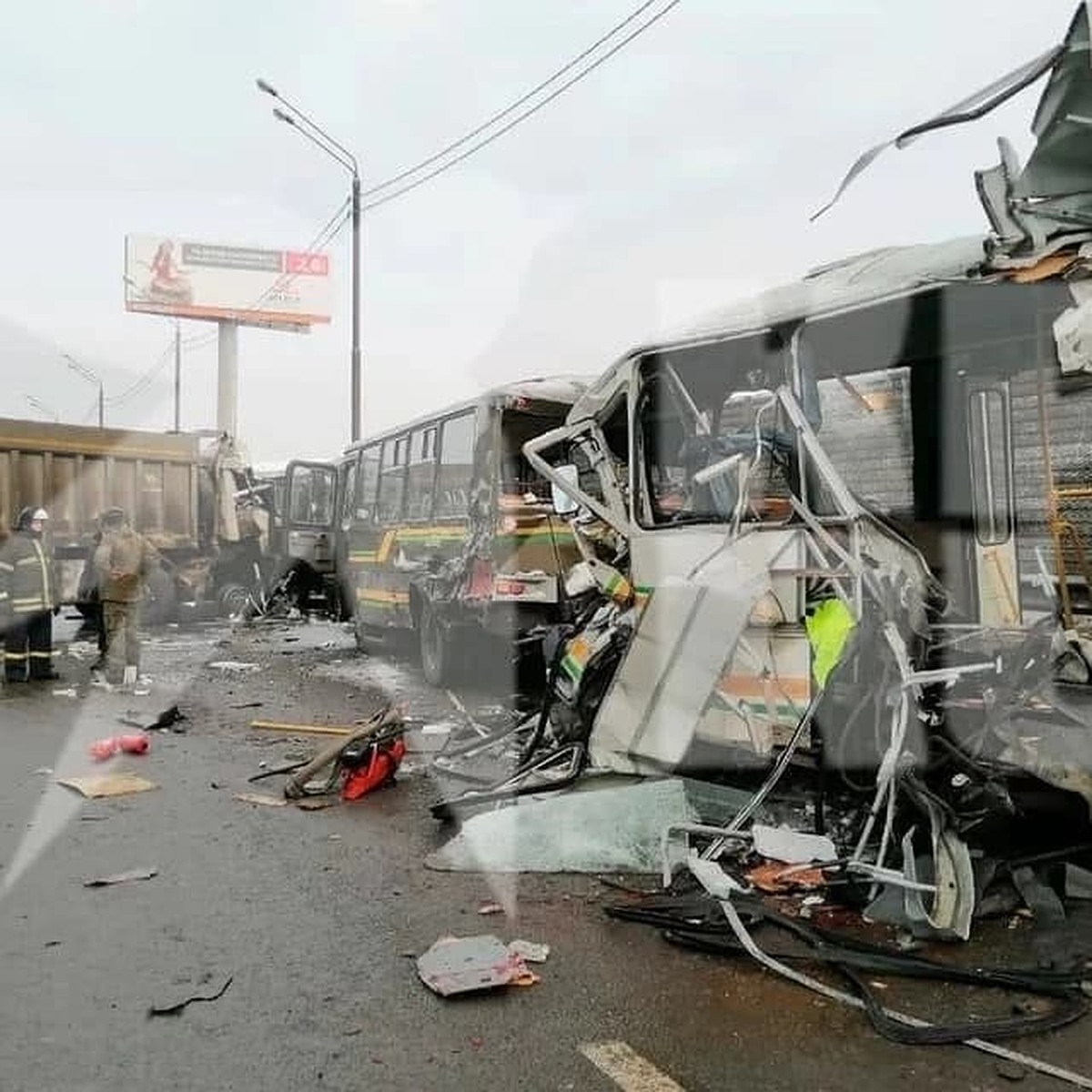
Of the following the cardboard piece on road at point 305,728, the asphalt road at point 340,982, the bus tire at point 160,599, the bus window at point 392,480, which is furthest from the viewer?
the bus tire at point 160,599

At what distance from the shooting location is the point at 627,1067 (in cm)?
297

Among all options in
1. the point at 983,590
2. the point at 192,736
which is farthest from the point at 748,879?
the point at 192,736

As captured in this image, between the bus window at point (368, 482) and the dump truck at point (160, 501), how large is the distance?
13.8 feet

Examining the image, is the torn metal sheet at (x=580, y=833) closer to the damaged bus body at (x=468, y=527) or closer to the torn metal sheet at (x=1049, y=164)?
the torn metal sheet at (x=1049, y=164)

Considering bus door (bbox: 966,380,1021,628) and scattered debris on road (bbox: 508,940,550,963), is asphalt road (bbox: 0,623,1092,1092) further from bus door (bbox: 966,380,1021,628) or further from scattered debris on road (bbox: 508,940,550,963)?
bus door (bbox: 966,380,1021,628)

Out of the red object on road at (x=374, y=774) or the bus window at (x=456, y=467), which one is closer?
the red object on road at (x=374, y=774)

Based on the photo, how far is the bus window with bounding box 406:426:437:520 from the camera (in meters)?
11.0

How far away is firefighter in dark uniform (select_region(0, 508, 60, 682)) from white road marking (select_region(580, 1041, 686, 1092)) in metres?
9.65

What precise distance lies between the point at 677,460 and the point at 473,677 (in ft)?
18.1

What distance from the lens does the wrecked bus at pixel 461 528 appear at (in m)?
9.27

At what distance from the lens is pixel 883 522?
4781mm

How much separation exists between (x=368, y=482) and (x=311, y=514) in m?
3.91

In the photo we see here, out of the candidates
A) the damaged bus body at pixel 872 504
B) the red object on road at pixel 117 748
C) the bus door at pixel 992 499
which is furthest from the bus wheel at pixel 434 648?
the bus door at pixel 992 499

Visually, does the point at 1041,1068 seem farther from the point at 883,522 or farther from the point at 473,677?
the point at 473,677
